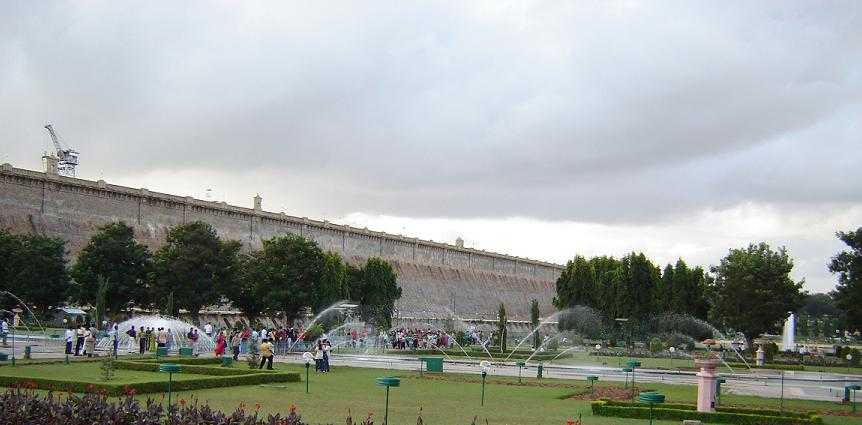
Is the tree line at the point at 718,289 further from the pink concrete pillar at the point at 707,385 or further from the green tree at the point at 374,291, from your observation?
the pink concrete pillar at the point at 707,385

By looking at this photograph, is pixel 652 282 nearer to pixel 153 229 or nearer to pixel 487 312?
pixel 153 229

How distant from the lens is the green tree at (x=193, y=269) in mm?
46812

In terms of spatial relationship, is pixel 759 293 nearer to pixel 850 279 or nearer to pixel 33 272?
pixel 850 279

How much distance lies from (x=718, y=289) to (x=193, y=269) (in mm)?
28812

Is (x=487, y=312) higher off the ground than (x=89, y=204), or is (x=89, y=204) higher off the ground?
(x=89, y=204)

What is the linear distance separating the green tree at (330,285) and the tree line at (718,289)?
51.4ft

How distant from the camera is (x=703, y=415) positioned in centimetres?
1722

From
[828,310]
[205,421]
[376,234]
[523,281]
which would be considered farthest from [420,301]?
[828,310]

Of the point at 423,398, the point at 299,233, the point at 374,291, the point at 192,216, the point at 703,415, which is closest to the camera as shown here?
the point at 703,415

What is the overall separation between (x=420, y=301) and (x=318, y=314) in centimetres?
3641

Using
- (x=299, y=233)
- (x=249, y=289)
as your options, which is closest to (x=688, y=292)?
(x=249, y=289)

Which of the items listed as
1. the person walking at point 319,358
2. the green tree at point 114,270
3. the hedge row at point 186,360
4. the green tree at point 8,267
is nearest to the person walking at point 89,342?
the hedge row at point 186,360

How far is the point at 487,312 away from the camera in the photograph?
98.2 meters

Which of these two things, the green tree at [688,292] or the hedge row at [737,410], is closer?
the hedge row at [737,410]
